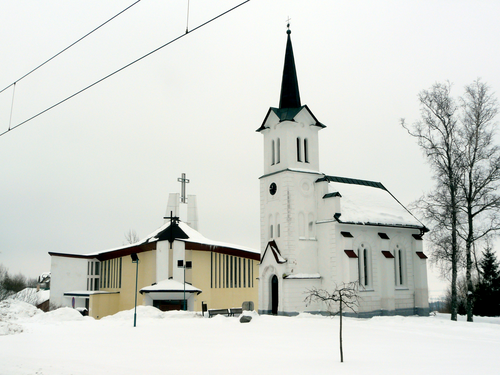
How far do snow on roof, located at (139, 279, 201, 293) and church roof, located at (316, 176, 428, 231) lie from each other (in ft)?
61.5

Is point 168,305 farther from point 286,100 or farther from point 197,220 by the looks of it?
point 286,100

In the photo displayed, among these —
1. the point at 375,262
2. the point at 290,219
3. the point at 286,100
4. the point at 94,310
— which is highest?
the point at 286,100

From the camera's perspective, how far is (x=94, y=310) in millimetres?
51062

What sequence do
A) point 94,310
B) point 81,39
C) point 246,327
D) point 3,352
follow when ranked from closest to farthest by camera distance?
point 81,39
point 3,352
point 246,327
point 94,310

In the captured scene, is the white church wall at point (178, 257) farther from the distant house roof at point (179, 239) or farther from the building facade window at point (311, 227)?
the building facade window at point (311, 227)

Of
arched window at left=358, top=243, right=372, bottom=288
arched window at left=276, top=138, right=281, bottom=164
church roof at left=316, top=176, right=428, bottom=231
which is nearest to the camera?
arched window at left=358, top=243, right=372, bottom=288

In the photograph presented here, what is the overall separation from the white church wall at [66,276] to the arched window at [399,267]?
3619 centimetres

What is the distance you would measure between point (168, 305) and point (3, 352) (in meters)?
30.4

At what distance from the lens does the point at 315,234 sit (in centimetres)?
3344

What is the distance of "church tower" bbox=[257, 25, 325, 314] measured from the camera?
32219mm

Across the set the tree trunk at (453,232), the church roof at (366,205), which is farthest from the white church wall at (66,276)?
the tree trunk at (453,232)

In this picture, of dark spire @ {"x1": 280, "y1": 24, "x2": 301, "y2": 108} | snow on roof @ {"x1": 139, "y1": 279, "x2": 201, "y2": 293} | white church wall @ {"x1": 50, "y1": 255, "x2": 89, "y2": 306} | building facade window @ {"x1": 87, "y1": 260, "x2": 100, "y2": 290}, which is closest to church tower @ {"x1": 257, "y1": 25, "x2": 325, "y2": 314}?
dark spire @ {"x1": 280, "y1": 24, "x2": 301, "y2": 108}

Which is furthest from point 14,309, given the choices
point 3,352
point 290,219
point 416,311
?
point 416,311

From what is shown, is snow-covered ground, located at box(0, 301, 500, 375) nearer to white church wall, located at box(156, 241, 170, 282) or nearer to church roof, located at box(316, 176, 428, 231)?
church roof, located at box(316, 176, 428, 231)
